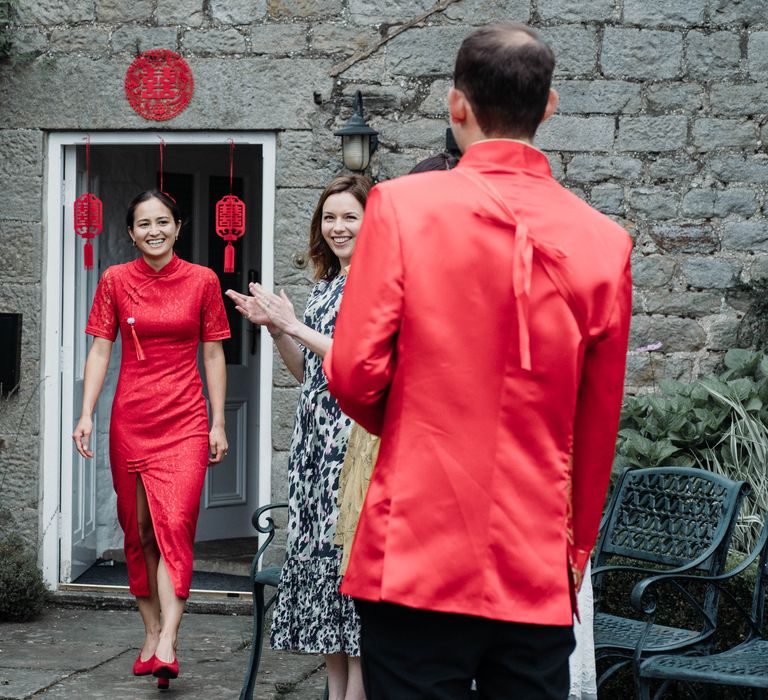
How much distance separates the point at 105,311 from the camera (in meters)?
4.71

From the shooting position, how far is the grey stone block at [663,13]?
227 inches

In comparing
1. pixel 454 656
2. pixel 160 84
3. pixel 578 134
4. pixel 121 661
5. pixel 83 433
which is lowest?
pixel 121 661

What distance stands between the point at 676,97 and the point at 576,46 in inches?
20.5

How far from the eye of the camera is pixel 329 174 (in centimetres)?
586

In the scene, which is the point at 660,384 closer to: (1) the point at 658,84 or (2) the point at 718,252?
(2) the point at 718,252

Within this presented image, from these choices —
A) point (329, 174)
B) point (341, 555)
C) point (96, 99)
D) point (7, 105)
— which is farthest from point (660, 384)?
point (7, 105)

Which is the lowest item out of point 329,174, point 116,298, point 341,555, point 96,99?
point 341,555

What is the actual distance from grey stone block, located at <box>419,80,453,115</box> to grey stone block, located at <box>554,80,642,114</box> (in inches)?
20.9

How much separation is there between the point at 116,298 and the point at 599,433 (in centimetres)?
300

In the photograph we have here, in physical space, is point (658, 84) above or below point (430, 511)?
above

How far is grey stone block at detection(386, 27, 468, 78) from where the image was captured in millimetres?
5809

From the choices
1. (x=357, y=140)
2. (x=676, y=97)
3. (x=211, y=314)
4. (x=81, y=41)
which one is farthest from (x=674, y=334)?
(x=81, y=41)

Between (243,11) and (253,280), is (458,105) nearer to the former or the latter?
(243,11)

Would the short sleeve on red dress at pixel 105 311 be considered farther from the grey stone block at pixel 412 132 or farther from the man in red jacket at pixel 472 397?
the man in red jacket at pixel 472 397
